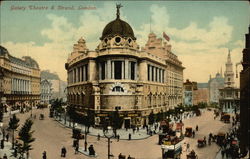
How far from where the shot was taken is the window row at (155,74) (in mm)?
36594

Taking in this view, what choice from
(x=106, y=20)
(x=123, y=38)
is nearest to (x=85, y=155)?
(x=106, y=20)

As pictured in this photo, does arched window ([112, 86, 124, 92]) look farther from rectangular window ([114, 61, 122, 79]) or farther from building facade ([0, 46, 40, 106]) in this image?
building facade ([0, 46, 40, 106])

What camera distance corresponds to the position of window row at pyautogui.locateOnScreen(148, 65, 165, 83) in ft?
120

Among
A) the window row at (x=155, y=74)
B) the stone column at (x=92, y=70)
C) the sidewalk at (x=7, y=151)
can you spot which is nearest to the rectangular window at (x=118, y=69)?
the stone column at (x=92, y=70)

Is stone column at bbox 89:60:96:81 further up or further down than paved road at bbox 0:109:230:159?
further up

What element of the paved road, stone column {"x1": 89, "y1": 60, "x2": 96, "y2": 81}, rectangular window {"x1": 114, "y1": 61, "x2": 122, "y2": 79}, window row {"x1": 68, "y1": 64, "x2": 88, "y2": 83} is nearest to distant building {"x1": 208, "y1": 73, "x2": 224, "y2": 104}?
the paved road

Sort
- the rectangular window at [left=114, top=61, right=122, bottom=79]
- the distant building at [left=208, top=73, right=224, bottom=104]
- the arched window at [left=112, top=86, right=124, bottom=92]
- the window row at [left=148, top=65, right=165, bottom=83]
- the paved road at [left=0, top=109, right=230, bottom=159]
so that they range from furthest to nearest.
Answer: the window row at [left=148, top=65, right=165, bottom=83] → the rectangular window at [left=114, top=61, right=122, bottom=79] → the arched window at [left=112, top=86, right=124, bottom=92] → the distant building at [left=208, top=73, right=224, bottom=104] → the paved road at [left=0, top=109, right=230, bottom=159]

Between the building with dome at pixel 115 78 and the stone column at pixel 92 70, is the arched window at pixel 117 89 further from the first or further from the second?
the stone column at pixel 92 70

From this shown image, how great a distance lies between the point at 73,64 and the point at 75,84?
149 inches

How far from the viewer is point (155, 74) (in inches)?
1501

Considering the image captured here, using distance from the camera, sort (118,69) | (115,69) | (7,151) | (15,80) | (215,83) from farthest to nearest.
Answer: (118,69) < (115,69) < (215,83) < (15,80) < (7,151)

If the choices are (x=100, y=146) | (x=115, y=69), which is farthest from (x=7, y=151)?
(x=115, y=69)

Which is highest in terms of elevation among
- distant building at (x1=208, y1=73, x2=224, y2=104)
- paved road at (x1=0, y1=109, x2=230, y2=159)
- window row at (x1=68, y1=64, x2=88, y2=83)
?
window row at (x1=68, y1=64, x2=88, y2=83)

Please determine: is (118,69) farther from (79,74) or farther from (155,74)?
(155,74)
